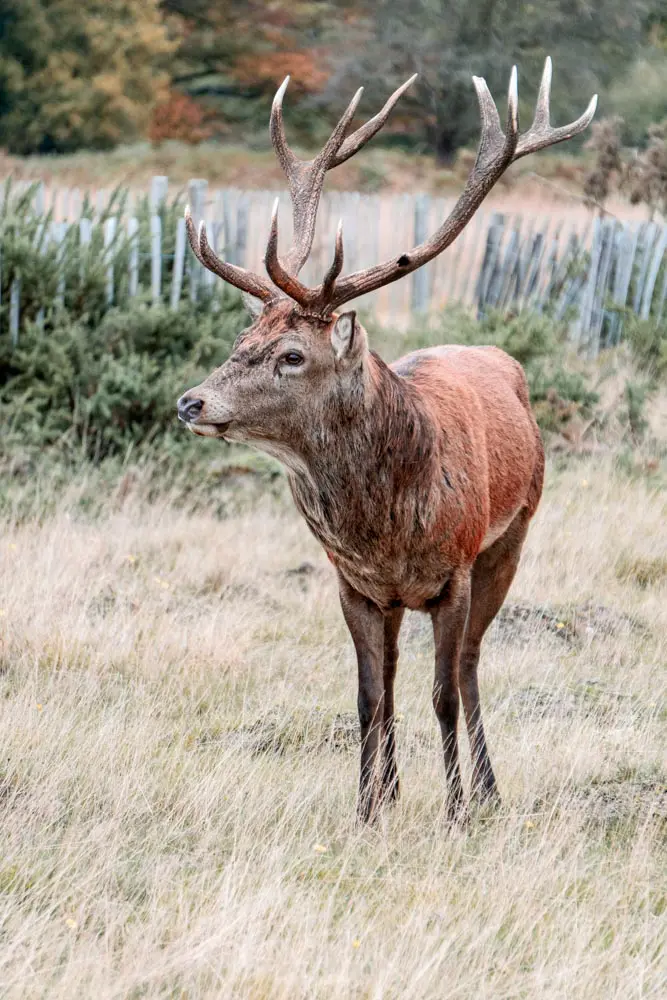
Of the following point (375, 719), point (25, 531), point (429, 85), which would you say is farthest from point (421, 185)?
point (375, 719)

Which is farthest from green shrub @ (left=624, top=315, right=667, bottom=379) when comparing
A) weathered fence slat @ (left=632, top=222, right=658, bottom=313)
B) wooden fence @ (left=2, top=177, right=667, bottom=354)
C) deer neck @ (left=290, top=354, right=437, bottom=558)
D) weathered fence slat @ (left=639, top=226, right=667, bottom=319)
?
deer neck @ (left=290, top=354, right=437, bottom=558)

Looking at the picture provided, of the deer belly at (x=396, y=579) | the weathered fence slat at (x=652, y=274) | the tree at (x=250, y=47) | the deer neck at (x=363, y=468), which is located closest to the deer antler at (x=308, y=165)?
the deer neck at (x=363, y=468)

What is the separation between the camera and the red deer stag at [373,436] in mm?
4062

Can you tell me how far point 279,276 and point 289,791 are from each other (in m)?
1.75

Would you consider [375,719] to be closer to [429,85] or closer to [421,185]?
[421,185]

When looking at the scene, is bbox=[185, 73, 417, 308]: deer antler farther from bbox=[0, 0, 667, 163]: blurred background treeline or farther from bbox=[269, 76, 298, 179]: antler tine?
bbox=[0, 0, 667, 163]: blurred background treeline

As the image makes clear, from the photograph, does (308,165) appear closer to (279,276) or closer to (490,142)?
(490,142)

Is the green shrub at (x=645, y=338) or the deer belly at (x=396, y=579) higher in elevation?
the deer belly at (x=396, y=579)

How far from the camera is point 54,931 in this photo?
3441mm

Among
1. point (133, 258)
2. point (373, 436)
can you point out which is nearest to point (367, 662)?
point (373, 436)

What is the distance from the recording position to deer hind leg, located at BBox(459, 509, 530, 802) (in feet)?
16.2

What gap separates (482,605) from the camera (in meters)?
5.24

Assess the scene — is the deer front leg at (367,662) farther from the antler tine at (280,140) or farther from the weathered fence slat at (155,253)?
the weathered fence slat at (155,253)

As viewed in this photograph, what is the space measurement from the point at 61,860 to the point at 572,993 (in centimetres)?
145
